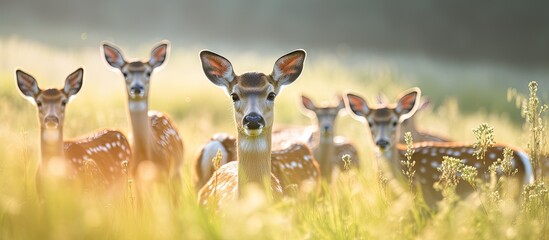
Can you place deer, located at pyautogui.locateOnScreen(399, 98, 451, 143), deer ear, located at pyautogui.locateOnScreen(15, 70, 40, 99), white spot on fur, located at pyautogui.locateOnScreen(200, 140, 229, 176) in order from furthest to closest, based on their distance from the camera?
deer, located at pyautogui.locateOnScreen(399, 98, 451, 143) < white spot on fur, located at pyautogui.locateOnScreen(200, 140, 229, 176) < deer ear, located at pyautogui.locateOnScreen(15, 70, 40, 99)

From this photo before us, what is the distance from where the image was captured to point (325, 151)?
27.7ft

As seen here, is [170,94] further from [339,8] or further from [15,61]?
[339,8]

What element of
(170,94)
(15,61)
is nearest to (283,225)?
(170,94)

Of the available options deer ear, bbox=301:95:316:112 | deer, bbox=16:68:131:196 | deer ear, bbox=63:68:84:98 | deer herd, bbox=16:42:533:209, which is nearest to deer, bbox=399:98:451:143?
deer ear, bbox=301:95:316:112

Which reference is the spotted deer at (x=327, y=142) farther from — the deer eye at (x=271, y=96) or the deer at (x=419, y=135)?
the deer eye at (x=271, y=96)

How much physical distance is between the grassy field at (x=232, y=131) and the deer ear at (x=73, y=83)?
445 mm

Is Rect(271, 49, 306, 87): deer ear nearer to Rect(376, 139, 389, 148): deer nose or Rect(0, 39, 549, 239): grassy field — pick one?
Rect(0, 39, 549, 239): grassy field

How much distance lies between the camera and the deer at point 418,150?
6840 millimetres

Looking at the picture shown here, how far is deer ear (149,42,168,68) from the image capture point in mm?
7414

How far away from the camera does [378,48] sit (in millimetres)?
30312

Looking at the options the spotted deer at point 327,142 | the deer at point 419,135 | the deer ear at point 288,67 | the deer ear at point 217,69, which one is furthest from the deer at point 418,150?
the deer at point 419,135

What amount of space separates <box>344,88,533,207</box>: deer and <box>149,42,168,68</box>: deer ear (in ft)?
5.18

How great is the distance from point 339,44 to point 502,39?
20.6 feet

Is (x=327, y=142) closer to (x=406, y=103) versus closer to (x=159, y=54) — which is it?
(x=406, y=103)
